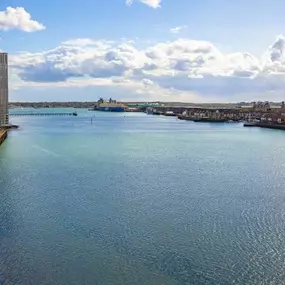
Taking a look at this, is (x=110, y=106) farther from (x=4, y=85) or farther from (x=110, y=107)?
(x=4, y=85)

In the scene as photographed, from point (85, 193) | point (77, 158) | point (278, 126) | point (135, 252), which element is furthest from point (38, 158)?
point (278, 126)

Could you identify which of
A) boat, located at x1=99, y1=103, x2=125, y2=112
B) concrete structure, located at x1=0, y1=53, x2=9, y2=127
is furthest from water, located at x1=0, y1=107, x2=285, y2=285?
boat, located at x1=99, y1=103, x2=125, y2=112

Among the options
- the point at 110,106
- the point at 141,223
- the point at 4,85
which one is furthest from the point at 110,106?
the point at 141,223

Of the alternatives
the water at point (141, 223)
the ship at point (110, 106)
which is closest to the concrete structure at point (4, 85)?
the water at point (141, 223)

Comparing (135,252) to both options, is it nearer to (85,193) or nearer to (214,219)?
(214,219)

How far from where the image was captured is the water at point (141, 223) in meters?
5.24

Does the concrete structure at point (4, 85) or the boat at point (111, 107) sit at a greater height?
the concrete structure at point (4, 85)

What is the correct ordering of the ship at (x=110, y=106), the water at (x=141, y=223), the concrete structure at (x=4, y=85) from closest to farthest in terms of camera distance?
the water at (x=141, y=223) < the concrete structure at (x=4, y=85) < the ship at (x=110, y=106)

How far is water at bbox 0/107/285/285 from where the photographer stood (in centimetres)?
524

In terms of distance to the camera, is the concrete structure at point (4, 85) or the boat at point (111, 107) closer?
the concrete structure at point (4, 85)

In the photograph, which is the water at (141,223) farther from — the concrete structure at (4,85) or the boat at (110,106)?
the boat at (110,106)

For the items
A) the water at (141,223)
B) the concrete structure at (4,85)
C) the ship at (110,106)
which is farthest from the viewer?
the ship at (110,106)

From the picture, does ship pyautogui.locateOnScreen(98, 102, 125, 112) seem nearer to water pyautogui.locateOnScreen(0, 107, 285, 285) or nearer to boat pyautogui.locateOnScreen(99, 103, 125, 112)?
boat pyautogui.locateOnScreen(99, 103, 125, 112)

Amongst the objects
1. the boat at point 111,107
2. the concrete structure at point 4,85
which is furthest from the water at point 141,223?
the boat at point 111,107
